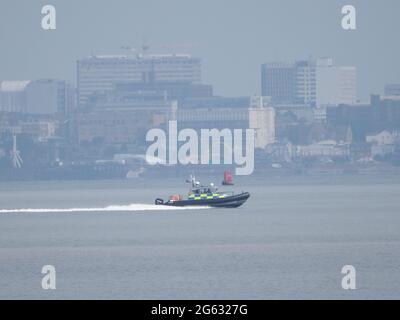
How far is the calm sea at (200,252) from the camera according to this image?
41.0m

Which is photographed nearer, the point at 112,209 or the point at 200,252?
the point at 200,252

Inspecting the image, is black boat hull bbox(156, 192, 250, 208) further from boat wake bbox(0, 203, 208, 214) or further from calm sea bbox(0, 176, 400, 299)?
boat wake bbox(0, 203, 208, 214)

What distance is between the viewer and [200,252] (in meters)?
52.0

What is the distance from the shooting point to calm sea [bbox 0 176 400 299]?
41.0m

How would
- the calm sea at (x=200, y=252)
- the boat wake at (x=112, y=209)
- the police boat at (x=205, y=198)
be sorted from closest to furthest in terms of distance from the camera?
the calm sea at (x=200, y=252) < the police boat at (x=205, y=198) < the boat wake at (x=112, y=209)

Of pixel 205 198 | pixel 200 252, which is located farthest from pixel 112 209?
pixel 200 252

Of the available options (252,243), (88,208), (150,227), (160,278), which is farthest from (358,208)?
(160,278)

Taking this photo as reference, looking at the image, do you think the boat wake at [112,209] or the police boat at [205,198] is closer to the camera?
the police boat at [205,198]

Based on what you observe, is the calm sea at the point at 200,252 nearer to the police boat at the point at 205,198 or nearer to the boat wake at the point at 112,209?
the boat wake at the point at 112,209

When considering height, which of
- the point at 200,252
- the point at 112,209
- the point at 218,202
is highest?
the point at 200,252

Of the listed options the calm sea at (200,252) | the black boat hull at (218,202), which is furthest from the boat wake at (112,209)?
the black boat hull at (218,202)

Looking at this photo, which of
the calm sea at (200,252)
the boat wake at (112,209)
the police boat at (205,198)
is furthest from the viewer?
the boat wake at (112,209)

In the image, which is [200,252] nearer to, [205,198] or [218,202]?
[205,198]
